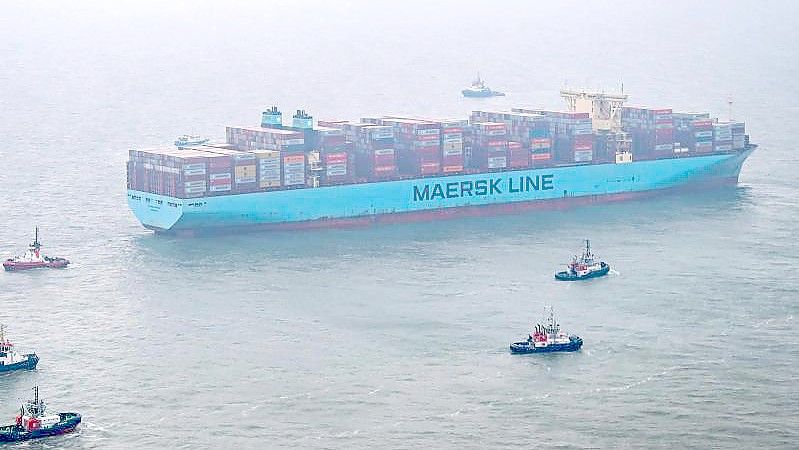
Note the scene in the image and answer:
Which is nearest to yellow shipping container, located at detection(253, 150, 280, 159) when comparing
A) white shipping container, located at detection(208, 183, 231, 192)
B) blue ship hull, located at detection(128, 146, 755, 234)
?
blue ship hull, located at detection(128, 146, 755, 234)

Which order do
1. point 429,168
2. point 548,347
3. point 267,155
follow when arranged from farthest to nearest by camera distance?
point 429,168, point 267,155, point 548,347

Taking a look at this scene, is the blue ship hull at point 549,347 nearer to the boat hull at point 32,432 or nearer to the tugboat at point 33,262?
the boat hull at point 32,432

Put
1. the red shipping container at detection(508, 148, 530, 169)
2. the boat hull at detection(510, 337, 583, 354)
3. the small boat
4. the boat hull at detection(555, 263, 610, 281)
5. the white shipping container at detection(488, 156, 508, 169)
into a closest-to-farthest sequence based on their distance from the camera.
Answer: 1. the boat hull at detection(510, 337, 583, 354)
2. the boat hull at detection(555, 263, 610, 281)
3. the white shipping container at detection(488, 156, 508, 169)
4. the red shipping container at detection(508, 148, 530, 169)
5. the small boat

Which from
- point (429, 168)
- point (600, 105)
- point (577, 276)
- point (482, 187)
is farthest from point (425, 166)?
point (577, 276)

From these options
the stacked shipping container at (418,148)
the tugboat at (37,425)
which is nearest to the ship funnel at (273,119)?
the stacked shipping container at (418,148)

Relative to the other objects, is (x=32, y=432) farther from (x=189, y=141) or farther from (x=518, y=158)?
(x=189, y=141)

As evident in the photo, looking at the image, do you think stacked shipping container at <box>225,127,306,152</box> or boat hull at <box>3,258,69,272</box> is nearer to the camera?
boat hull at <box>3,258,69,272</box>

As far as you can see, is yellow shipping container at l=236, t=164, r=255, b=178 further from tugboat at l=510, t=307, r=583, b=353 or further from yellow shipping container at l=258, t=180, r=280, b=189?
tugboat at l=510, t=307, r=583, b=353
